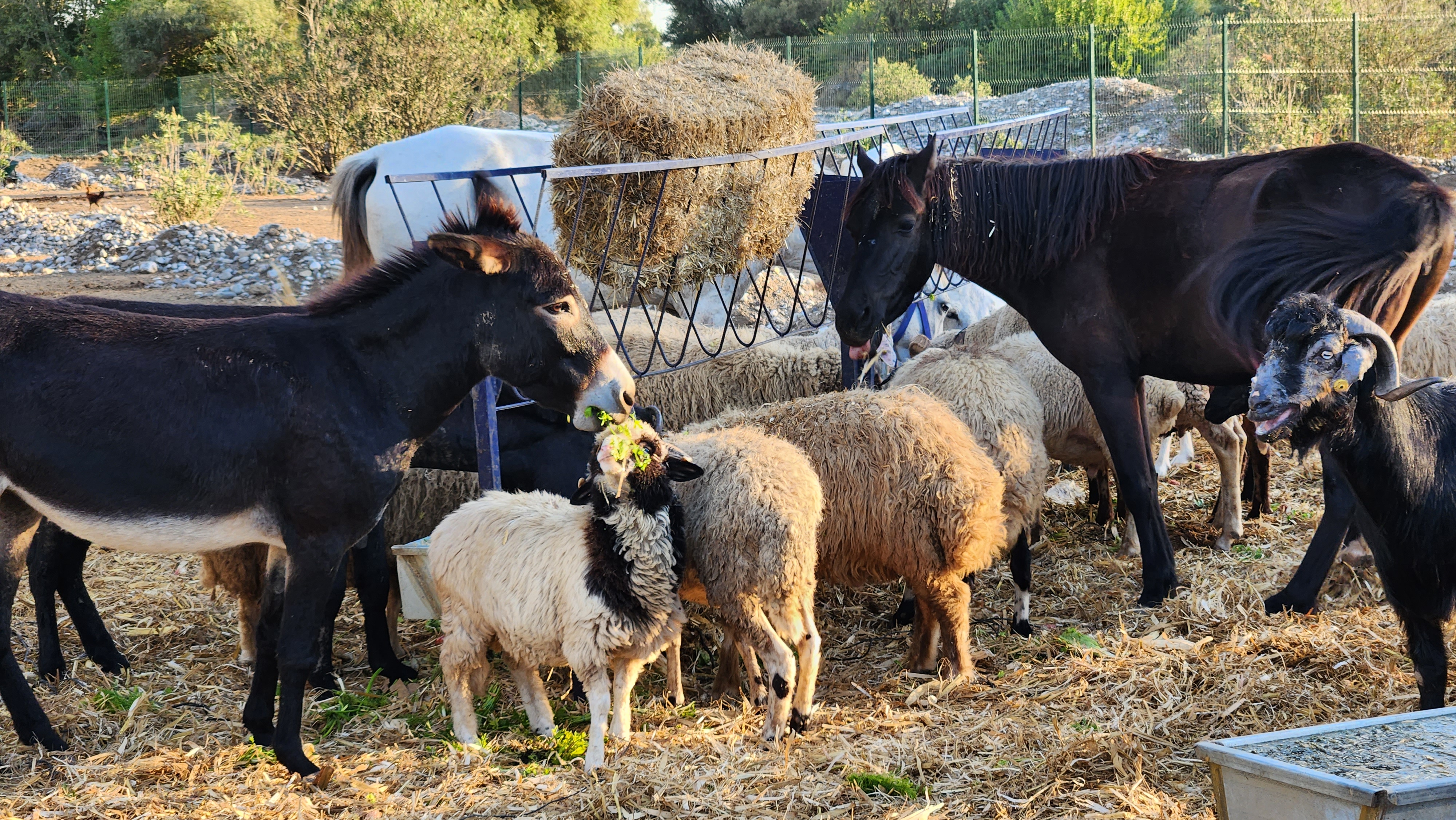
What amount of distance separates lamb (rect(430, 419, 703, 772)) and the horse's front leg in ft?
7.83

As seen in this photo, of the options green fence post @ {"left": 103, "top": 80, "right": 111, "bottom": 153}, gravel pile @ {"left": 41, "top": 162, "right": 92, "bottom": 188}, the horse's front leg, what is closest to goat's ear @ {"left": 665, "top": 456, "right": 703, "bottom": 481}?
the horse's front leg

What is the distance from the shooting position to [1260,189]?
5.51 m

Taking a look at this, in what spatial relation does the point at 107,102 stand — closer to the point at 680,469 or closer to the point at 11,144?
the point at 11,144

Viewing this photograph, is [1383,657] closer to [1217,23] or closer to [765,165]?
[765,165]

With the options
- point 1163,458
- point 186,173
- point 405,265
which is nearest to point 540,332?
point 405,265

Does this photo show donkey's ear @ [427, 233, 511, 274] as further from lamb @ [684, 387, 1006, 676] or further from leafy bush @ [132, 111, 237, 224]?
leafy bush @ [132, 111, 237, 224]

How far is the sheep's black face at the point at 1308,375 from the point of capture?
395 cm

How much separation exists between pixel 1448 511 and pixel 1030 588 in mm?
2194

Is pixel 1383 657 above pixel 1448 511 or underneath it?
underneath

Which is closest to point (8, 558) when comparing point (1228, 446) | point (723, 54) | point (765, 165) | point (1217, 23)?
point (765, 165)

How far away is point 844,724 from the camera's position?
4.76 metres

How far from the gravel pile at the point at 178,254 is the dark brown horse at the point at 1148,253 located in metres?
9.14

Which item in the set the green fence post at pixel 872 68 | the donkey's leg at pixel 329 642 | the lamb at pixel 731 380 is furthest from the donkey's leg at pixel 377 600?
the green fence post at pixel 872 68

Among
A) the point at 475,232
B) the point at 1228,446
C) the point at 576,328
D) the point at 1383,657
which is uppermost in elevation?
the point at 475,232
